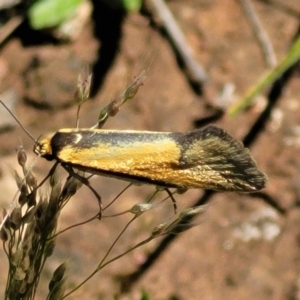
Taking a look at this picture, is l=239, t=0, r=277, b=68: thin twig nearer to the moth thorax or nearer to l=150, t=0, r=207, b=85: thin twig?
l=150, t=0, r=207, b=85: thin twig

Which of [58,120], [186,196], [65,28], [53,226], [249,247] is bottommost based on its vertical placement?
[249,247]

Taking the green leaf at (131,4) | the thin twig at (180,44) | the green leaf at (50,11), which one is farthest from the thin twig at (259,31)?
the green leaf at (50,11)

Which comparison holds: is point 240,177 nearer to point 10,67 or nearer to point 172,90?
point 172,90

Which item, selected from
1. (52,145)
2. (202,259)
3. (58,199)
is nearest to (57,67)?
(202,259)

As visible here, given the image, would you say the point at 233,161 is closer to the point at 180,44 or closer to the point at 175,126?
the point at 175,126

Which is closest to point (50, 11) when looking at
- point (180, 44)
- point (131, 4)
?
point (131, 4)

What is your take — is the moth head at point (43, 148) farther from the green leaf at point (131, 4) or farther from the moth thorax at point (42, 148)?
the green leaf at point (131, 4)
